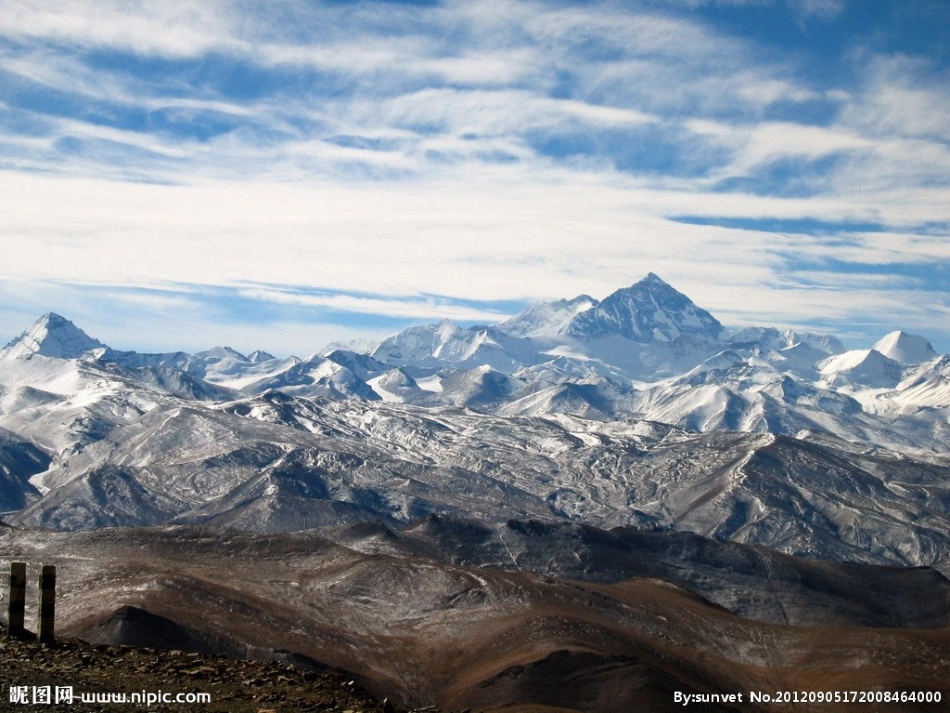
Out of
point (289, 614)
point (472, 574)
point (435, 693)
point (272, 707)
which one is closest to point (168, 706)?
point (272, 707)

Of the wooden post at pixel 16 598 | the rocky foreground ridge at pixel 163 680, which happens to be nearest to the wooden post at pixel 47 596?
the wooden post at pixel 16 598

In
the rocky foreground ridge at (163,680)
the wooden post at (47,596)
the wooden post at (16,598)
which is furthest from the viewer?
the wooden post at (47,596)

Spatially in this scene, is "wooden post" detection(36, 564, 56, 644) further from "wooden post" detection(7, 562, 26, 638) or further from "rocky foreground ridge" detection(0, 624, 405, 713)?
"rocky foreground ridge" detection(0, 624, 405, 713)

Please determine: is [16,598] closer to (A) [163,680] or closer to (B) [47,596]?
(B) [47,596]

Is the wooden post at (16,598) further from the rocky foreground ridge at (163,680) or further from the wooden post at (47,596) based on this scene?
the wooden post at (47,596)

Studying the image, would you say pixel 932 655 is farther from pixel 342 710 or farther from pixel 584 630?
pixel 342 710

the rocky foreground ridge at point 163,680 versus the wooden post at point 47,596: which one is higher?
the wooden post at point 47,596

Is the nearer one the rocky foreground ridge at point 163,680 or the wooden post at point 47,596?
the rocky foreground ridge at point 163,680

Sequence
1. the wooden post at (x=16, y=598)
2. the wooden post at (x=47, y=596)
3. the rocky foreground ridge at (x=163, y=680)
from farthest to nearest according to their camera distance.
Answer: the wooden post at (x=47, y=596) → the wooden post at (x=16, y=598) → the rocky foreground ridge at (x=163, y=680)
